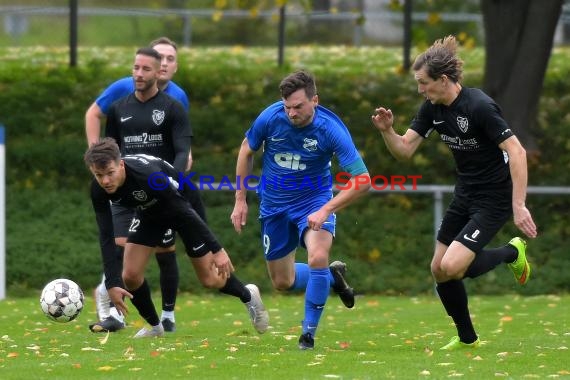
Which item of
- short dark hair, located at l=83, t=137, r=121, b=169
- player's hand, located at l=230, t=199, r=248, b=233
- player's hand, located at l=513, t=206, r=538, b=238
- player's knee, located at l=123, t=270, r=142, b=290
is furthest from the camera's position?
player's knee, located at l=123, t=270, r=142, b=290

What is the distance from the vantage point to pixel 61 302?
9250 millimetres

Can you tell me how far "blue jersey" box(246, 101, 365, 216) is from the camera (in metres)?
8.97

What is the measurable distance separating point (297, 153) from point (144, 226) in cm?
131

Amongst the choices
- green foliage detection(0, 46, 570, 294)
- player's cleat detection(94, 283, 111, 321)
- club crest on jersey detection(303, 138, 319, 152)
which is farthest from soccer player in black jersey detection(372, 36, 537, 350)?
green foliage detection(0, 46, 570, 294)

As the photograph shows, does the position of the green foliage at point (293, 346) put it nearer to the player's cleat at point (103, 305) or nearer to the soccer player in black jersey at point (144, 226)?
the player's cleat at point (103, 305)

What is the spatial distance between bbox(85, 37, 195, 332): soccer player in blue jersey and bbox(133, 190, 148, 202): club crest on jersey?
1045mm

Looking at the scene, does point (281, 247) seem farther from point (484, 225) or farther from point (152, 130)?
point (484, 225)

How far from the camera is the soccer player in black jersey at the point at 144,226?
8.39 metres

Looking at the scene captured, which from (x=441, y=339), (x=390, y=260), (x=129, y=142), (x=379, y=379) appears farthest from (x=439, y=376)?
(x=390, y=260)

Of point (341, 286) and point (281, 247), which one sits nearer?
point (281, 247)

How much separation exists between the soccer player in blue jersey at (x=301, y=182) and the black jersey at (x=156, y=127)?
85 centimetres

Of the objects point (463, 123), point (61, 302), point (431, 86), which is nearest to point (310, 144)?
point (431, 86)

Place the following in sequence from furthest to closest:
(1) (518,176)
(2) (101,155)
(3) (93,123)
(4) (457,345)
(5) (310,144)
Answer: (3) (93,123) < (5) (310,144) < (4) (457,345) < (2) (101,155) < (1) (518,176)

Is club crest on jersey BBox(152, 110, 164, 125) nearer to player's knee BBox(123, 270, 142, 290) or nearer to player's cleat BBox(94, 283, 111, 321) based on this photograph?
player's knee BBox(123, 270, 142, 290)
